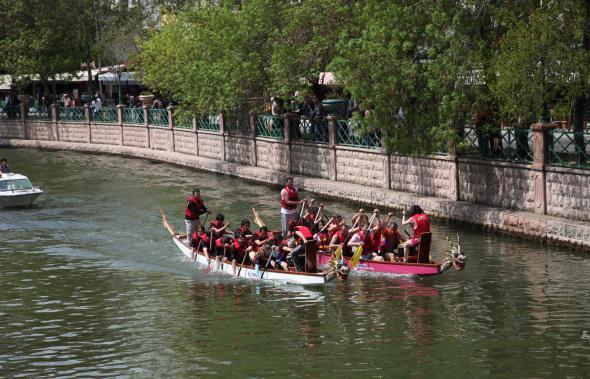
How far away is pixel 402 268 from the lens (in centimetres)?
2802

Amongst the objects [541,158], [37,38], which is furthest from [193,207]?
[37,38]

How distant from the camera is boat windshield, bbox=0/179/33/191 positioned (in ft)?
143

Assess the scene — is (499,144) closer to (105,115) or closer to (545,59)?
(545,59)

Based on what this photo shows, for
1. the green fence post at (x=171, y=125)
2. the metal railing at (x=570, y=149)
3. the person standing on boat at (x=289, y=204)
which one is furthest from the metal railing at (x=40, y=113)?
the metal railing at (x=570, y=149)

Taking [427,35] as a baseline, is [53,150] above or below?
below

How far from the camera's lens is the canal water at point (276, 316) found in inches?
829

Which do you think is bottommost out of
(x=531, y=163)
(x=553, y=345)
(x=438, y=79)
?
(x=553, y=345)

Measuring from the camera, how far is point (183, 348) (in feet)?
73.8

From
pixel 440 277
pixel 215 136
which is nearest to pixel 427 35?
pixel 440 277

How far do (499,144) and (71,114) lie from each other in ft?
132

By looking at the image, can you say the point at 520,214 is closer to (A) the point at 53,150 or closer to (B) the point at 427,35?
(B) the point at 427,35

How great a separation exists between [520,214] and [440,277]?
5.93 m

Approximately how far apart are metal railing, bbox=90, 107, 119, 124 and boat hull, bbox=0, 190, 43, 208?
23.4 meters

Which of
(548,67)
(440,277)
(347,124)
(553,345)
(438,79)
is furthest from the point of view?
(347,124)
